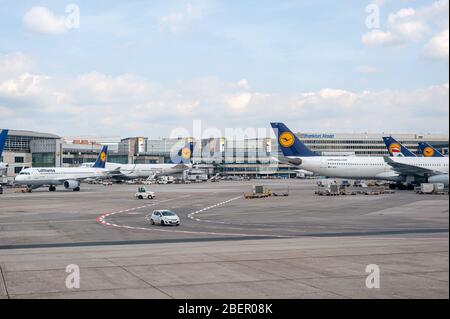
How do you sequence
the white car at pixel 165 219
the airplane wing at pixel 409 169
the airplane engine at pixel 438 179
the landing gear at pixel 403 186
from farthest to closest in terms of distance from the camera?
the landing gear at pixel 403 186 < the airplane wing at pixel 409 169 < the airplane engine at pixel 438 179 < the white car at pixel 165 219

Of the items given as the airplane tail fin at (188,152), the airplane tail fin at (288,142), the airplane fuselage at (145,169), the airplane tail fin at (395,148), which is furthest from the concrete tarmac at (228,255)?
the airplane tail fin at (188,152)

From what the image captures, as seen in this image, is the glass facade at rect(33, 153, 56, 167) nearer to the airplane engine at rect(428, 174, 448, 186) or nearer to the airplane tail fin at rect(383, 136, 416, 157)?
the airplane tail fin at rect(383, 136, 416, 157)

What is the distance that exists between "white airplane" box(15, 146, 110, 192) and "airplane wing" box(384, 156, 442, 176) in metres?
55.5

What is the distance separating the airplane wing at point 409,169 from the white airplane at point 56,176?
55549 mm

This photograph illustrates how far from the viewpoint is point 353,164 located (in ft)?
318

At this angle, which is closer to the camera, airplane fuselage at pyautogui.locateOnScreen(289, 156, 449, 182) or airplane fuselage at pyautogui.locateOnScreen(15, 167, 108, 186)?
airplane fuselage at pyautogui.locateOnScreen(289, 156, 449, 182)

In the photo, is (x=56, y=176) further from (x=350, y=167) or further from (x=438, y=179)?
(x=438, y=179)

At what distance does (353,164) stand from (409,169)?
1031 cm

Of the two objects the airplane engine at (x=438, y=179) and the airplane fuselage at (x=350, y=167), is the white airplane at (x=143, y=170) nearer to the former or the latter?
the airplane fuselage at (x=350, y=167)

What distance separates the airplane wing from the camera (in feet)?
292

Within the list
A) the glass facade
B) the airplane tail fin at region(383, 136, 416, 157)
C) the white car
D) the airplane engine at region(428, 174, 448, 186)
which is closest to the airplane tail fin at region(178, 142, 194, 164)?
the glass facade

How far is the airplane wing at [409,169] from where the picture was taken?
292 feet
